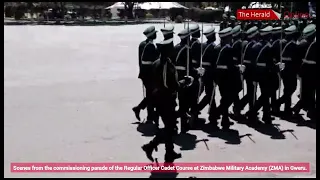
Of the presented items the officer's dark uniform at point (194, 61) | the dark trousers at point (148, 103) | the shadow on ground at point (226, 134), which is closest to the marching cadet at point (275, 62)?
the shadow on ground at point (226, 134)

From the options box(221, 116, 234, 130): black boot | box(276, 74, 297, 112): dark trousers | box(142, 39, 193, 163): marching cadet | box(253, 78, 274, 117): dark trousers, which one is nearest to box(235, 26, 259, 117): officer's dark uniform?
box(253, 78, 274, 117): dark trousers

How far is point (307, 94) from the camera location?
9.52m

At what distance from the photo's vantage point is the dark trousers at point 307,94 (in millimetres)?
9270

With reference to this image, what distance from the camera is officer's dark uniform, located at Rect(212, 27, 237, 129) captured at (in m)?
8.65

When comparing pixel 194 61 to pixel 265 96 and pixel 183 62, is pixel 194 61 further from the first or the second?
pixel 265 96

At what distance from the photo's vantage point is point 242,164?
718cm

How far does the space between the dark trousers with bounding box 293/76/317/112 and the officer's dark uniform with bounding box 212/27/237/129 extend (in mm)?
1337

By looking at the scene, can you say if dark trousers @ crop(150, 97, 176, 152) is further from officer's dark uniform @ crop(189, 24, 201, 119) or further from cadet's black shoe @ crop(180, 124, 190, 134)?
cadet's black shoe @ crop(180, 124, 190, 134)

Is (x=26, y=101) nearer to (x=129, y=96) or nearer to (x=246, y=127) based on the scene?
(x=129, y=96)

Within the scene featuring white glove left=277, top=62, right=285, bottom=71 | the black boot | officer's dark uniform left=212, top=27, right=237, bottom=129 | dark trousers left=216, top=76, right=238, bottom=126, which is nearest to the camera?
officer's dark uniform left=212, top=27, right=237, bottom=129

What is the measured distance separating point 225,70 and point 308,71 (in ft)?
4.85

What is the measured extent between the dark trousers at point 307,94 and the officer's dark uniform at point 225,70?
1337 mm

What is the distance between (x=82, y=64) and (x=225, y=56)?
10.8 meters

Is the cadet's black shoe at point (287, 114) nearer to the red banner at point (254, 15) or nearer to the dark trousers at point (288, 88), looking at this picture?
the dark trousers at point (288, 88)
